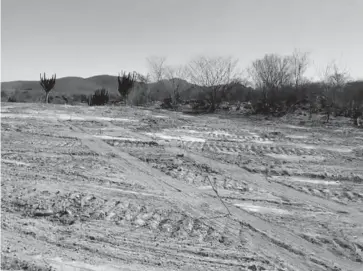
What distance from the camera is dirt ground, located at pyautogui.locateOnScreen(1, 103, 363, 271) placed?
9.15 feet

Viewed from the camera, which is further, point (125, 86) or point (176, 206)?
point (125, 86)

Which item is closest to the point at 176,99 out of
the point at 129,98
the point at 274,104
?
the point at 129,98

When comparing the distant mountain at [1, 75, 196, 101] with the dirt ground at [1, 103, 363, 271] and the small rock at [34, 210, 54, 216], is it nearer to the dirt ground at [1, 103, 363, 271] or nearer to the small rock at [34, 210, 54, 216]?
the dirt ground at [1, 103, 363, 271]

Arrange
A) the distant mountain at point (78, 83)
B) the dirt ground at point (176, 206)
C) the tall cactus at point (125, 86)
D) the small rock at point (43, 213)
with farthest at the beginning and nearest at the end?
the distant mountain at point (78, 83)
the tall cactus at point (125, 86)
the small rock at point (43, 213)
the dirt ground at point (176, 206)

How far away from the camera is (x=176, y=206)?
3.93 m

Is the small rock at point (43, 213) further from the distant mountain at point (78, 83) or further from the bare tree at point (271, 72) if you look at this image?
the distant mountain at point (78, 83)

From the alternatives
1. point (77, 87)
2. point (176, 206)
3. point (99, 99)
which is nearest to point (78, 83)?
point (77, 87)

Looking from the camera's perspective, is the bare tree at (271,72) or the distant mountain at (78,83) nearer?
the bare tree at (271,72)

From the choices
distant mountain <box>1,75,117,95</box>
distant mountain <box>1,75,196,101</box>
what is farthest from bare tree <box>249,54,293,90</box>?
distant mountain <box>1,75,117,95</box>

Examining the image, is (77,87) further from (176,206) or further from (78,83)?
(176,206)

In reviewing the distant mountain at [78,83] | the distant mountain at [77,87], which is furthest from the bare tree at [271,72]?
the distant mountain at [78,83]

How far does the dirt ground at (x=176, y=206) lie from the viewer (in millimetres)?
2789

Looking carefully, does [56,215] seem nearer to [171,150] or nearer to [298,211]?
[298,211]

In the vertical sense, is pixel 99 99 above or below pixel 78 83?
below
